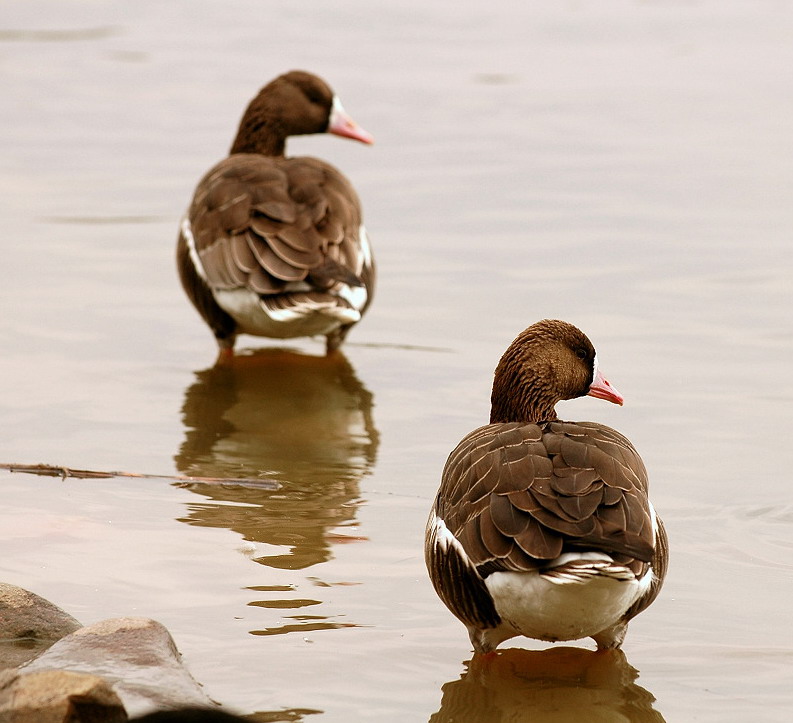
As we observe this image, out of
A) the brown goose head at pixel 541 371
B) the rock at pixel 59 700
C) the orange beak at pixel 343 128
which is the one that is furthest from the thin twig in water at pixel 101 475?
the orange beak at pixel 343 128

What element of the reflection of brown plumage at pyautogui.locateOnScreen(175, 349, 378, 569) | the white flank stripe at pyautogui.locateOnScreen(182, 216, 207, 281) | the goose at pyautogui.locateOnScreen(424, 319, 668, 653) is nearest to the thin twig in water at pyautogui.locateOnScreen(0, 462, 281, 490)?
the reflection of brown plumage at pyautogui.locateOnScreen(175, 349, 378, 569)

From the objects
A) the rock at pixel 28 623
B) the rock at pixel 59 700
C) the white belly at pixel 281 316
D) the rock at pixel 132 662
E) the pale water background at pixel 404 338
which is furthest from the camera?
the white belly at pixel 281 316

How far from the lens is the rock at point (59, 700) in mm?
4078

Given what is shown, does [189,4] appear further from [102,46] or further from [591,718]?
[591,718]

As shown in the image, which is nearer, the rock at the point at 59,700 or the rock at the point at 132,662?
the rock at the point at 59,700

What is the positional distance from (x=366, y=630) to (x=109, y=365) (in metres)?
3.79

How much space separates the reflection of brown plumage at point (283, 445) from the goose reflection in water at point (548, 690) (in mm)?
1040

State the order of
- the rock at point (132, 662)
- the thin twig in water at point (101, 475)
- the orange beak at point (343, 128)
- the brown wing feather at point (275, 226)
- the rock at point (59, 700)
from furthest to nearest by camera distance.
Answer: the orange beak at point (343, 128), the brown wing feather at point (275, 226), the thin twig in water at point (101, 475), the rock at point (132, 662), the rock at point (59, 700)

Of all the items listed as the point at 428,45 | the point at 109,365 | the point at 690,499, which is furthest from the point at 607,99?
the point at 690,499

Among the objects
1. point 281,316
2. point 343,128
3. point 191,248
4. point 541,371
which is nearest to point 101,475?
point 281,316

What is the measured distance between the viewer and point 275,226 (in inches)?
346

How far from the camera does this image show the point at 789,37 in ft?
53.6

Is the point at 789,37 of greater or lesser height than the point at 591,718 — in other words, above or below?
above

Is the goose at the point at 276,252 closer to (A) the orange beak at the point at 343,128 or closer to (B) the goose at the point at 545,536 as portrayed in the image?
(A) the orange beak at the point at 343,128
